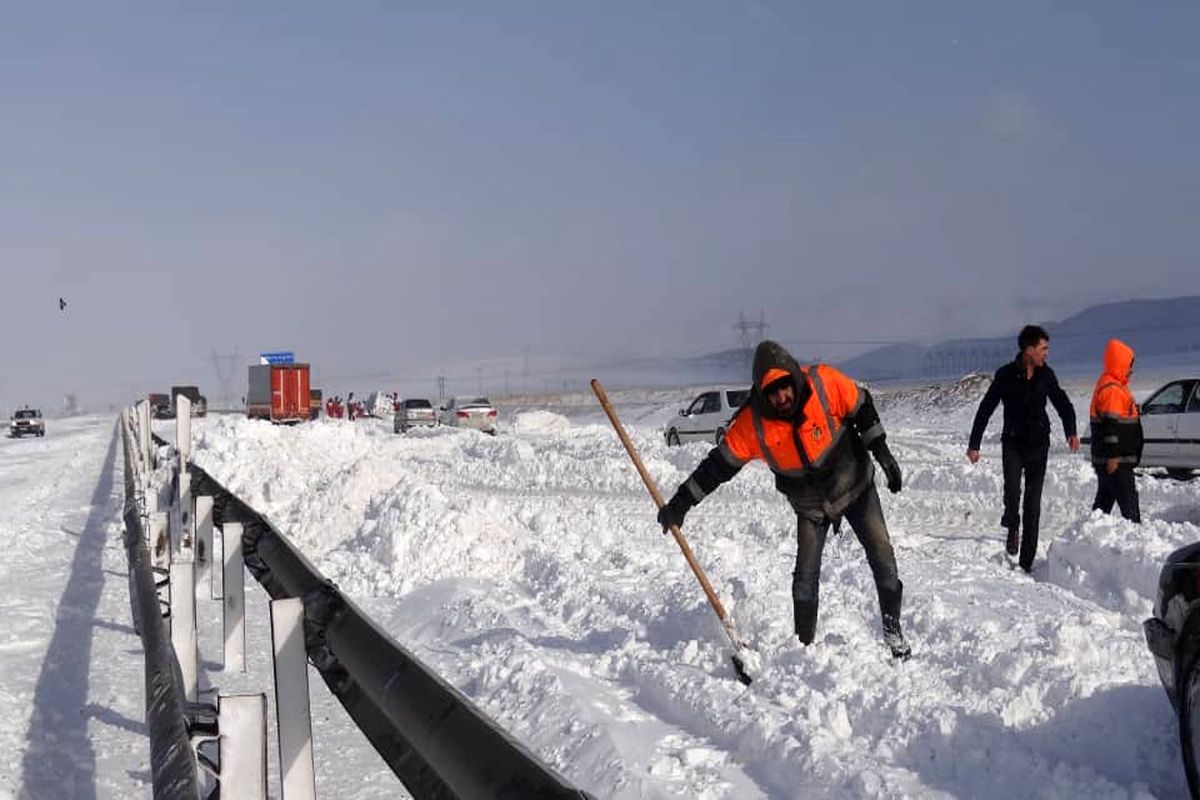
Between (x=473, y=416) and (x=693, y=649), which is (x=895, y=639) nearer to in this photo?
(x=693, y=649)

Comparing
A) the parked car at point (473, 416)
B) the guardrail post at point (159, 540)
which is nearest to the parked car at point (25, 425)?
the parked car at point (473, 416)

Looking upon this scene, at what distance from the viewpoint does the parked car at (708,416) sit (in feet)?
101

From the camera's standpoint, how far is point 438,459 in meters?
27.3

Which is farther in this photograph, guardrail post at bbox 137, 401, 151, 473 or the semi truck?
the semi truck

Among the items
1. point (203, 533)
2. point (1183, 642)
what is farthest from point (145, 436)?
point (1183, 642)

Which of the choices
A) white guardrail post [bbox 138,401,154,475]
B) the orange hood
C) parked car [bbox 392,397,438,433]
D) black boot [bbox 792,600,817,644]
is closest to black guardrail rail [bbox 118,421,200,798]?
black boot [bbox 792,600,817,644]

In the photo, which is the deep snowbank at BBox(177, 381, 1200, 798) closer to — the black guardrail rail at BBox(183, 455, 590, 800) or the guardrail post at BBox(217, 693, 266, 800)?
the black guardrail rail at BBox(183, 455, 590, 800)

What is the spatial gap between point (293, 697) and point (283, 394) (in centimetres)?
5639

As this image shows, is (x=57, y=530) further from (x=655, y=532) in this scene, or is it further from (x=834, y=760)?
(x=834, y=760)

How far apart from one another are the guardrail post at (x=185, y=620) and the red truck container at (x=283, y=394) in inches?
2081

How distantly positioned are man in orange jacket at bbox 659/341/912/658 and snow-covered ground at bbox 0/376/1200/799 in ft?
1.35

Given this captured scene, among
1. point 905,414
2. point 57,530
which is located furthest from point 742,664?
point 905,414

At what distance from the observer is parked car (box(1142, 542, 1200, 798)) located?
4.30 meters

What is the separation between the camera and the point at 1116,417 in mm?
10766
